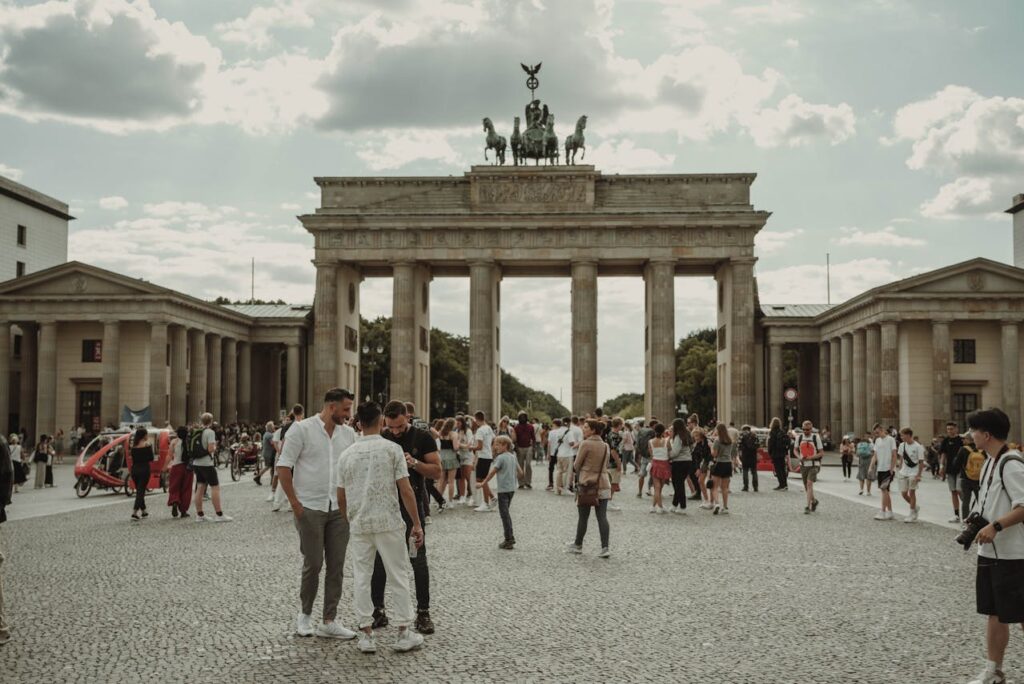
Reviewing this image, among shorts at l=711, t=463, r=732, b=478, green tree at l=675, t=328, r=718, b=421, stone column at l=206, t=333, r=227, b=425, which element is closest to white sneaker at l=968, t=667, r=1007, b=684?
shorts at l=711, t=463, r=732, b=478

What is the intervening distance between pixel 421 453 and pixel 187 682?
12.1ft

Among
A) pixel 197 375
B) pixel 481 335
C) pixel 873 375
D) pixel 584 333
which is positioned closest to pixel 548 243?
pixel 584 333

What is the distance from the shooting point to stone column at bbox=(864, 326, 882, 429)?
55.2 metres

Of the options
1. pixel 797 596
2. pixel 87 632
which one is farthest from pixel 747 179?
pixel 87 632

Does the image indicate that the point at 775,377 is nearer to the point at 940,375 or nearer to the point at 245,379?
the point at 940,375

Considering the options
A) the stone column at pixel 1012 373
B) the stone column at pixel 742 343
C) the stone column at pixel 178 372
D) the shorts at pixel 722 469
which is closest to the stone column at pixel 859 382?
the stone column at pixel 1012 373

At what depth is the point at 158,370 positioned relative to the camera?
57219mm

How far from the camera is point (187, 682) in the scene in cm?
847

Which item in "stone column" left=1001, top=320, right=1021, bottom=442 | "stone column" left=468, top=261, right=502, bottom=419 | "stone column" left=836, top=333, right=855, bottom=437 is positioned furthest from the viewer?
"stone column" left=468, top=261, right=502, bottom=419

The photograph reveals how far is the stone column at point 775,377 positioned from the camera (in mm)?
68125

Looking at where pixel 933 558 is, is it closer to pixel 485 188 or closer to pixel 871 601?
pixel 871 601

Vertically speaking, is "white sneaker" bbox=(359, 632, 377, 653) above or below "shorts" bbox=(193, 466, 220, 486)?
below

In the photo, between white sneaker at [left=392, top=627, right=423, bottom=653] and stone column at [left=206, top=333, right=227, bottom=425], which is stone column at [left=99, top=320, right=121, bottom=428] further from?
white sneaker at [left=392, top=627, right=423, bottom=653]

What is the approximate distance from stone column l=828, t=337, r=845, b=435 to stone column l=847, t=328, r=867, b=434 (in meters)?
3.73
